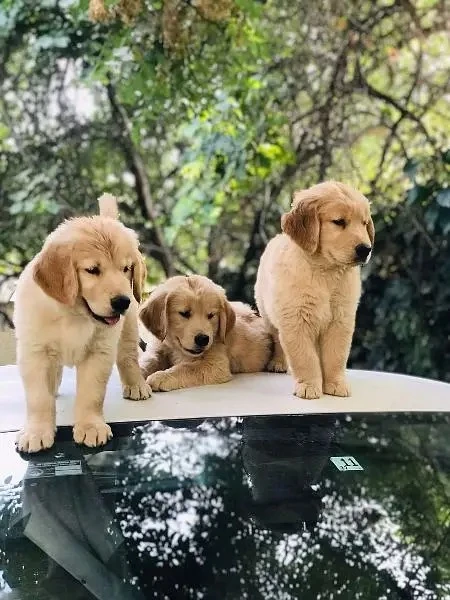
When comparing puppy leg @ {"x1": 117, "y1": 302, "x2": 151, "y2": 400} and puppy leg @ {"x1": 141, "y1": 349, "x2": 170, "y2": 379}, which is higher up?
puppy leg @ {"x1": 117, "y1": 302, "x2": 151, "y2": 400}

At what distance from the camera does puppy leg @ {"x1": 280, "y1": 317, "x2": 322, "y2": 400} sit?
1585mm

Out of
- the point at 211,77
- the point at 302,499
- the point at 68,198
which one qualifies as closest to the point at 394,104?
the point at 211,77

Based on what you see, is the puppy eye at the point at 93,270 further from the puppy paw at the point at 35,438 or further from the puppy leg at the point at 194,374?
the puppy leg at the point at 194,374

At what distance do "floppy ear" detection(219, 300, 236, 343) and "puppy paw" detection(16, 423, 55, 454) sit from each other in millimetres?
547

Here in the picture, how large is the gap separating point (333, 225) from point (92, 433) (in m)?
0.64

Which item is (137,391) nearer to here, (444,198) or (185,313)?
(185,313)

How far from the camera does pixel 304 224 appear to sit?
4.93ft

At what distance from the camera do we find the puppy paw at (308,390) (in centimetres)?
157

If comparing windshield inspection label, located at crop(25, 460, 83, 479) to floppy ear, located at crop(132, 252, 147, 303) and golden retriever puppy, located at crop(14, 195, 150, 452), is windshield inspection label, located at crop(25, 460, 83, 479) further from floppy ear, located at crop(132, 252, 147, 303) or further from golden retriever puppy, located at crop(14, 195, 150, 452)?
floppy ear, located at crop(132, 252, 147, 303)

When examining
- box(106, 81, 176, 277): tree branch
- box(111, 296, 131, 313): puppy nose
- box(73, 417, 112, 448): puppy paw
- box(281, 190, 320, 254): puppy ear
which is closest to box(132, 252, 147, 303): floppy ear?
box(111, 296, 131, 313): puppy nose

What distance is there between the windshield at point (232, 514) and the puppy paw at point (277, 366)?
0.39m

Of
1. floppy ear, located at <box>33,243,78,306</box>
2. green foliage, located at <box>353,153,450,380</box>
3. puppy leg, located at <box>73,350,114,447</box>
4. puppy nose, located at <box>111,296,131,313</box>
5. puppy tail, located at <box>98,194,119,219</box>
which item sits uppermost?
puppy tail, located at <box>98,194,119,219</box>

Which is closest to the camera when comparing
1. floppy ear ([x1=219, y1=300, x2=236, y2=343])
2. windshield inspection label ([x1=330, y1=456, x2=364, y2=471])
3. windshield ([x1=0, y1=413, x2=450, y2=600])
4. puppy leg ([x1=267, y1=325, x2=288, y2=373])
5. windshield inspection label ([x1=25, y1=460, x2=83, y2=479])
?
windshield ([x1=0, y1=413, x2=450, y2=600])

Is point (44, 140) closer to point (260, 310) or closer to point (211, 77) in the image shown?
point (211, 77)
